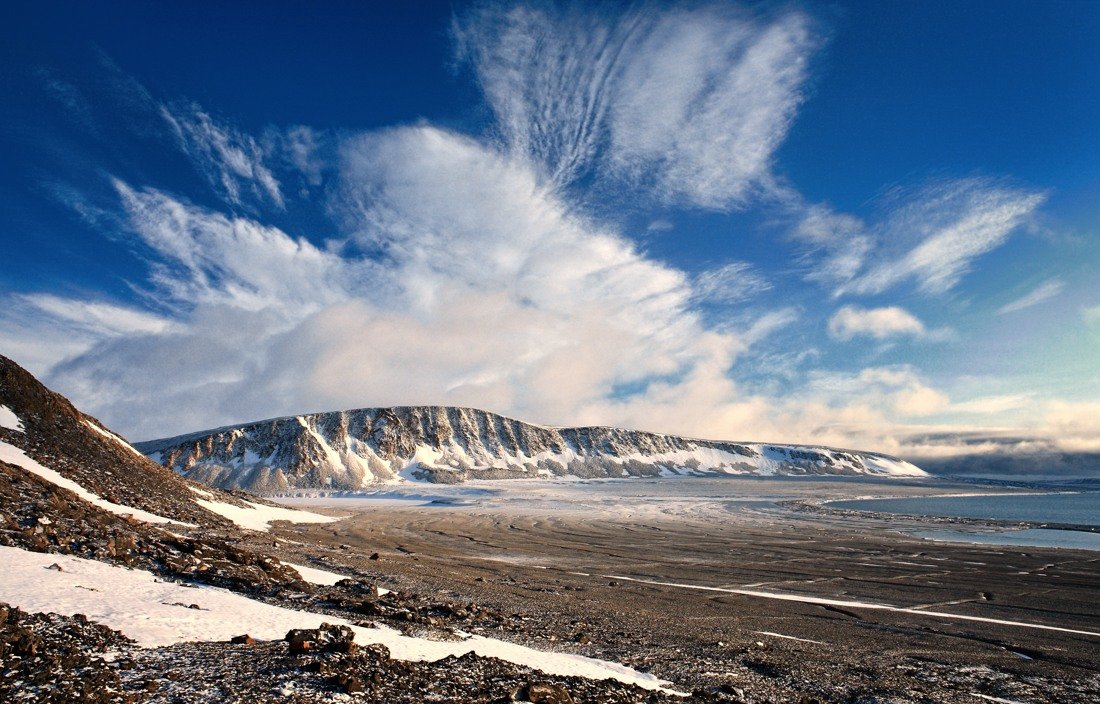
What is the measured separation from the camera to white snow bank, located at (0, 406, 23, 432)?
79.9 ft

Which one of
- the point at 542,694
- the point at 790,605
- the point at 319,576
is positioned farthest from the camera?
the point at 790,605

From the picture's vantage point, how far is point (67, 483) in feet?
66.0

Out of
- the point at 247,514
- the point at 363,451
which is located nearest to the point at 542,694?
the point at 247,514

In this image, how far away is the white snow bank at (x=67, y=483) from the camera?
19.4 metres

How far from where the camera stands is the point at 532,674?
8.15 m

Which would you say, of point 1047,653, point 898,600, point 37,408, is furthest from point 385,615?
point 37,408

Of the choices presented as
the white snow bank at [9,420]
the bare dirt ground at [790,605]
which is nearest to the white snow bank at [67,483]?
the white snow bank at [9,420]

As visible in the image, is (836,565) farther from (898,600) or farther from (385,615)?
(385,615)

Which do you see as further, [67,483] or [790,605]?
[67,483]

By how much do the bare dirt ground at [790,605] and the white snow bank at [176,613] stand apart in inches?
58.2

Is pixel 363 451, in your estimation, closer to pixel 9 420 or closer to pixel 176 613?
pixel 9 420

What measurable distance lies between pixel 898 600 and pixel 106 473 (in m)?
32.6

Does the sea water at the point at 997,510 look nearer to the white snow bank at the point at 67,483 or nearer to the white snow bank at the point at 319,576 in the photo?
the white snow bank at the point at 319,576

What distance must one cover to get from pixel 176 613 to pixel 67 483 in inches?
647
